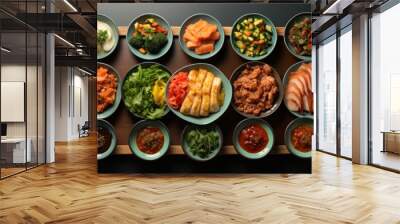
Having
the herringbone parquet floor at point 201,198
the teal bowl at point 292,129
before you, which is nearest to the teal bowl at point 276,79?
the teal bowl at point 292,129

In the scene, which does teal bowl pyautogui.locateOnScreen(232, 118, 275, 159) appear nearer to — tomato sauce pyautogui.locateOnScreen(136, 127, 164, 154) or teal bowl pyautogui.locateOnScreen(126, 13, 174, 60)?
tomato sauce pyautogui.locateOnScreen(136, 127, 164, 154)

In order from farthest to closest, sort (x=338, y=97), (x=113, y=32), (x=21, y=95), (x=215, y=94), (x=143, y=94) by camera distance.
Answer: (x=338, y=97) < (x=21, y=95) < (x=113, y=32) < (x=143, y=94) < (x=215, y=94)

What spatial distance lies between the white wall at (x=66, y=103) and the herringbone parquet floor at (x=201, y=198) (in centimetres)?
842

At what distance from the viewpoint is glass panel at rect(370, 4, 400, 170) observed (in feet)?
21.5

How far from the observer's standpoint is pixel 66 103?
48.3ft

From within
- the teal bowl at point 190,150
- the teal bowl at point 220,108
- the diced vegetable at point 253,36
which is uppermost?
the diced vegetable at point 253,36

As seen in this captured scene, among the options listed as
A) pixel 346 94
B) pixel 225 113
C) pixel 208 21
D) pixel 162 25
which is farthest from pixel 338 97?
pixel 162 25

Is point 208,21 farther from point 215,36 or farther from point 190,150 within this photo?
point 190,150

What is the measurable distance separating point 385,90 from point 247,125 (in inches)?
114

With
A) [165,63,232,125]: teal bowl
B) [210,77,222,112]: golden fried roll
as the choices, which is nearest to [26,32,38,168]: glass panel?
[165,63,232,125]: teal bowl

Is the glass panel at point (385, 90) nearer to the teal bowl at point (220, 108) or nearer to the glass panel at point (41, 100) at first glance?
the teal bowl at point (220, 108)

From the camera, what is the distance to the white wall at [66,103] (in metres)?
14.6

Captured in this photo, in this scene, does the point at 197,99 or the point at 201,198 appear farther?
the point at 197,99

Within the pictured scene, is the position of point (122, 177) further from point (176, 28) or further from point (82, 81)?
point (82, 81)
